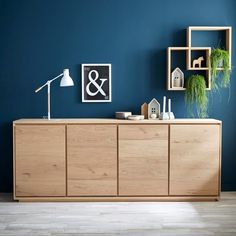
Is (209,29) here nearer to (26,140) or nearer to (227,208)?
(227,208)

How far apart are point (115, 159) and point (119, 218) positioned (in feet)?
2.21

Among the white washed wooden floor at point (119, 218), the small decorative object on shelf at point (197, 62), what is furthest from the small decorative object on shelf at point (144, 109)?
the white washed wooden floor at point (119, 218)

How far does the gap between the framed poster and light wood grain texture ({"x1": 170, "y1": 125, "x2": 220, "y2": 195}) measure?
84 centimetres

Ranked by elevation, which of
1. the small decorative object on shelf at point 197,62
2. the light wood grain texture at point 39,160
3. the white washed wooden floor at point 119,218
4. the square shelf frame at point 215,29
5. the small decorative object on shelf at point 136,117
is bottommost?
the white washed wooden floor at point 119,218

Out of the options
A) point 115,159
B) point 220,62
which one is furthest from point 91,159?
point 220,62

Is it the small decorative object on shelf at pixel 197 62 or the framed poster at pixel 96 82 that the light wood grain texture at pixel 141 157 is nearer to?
the framed poster at pixel 96 82

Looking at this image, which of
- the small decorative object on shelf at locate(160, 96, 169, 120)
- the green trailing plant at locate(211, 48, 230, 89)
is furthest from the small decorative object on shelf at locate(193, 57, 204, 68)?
the small decorative object on shelf at locate(160, 96, 169, 120)

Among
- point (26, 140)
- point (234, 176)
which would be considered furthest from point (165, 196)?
point (26, 140)

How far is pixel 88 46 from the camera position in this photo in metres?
4.18

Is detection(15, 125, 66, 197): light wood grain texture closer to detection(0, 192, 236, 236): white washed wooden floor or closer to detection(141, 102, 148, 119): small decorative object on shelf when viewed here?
detection(0, 192, 236, 236): white washed wooden floor

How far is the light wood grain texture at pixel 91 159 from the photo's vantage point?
383cm

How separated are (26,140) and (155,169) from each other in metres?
1.26

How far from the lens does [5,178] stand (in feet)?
14.0

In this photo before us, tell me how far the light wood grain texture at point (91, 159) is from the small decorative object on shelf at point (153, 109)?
45 cm
